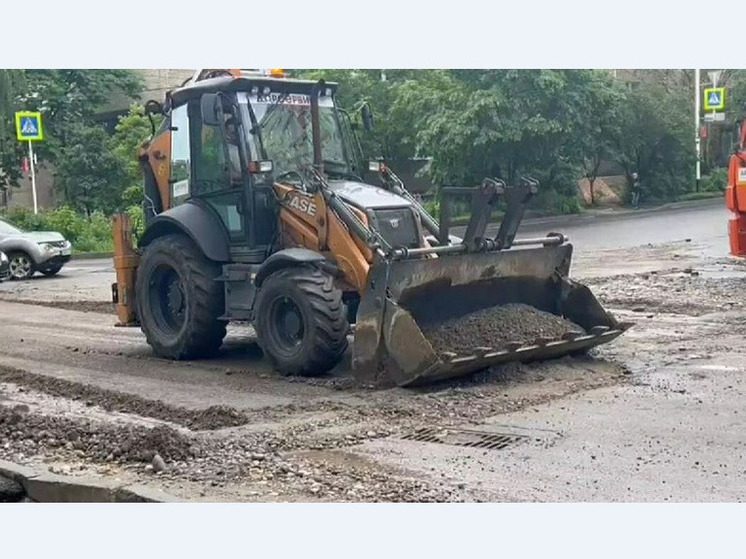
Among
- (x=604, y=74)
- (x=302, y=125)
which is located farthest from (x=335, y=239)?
(x=604, y=74)

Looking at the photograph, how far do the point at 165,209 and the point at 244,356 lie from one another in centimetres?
186

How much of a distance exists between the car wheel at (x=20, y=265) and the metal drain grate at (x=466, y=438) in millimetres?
17240

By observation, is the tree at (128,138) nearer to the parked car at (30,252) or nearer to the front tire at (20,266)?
the parked car at (30,252)

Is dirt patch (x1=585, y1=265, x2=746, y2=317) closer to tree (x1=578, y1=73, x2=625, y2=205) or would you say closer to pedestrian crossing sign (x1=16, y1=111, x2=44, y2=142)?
tree (x1=578, y1=73, x2=625, y2=205)

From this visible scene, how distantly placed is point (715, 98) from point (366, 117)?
13.0 m

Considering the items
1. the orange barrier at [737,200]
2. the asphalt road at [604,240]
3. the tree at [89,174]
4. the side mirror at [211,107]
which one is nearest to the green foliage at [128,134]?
the tree at [89,174]

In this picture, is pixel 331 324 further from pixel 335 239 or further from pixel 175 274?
pixel 175 274

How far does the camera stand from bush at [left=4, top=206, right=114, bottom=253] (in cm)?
2869

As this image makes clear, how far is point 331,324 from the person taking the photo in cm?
888

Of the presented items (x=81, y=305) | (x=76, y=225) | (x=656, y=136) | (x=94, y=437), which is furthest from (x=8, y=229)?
(x=656, y=136)

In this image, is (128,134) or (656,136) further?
(656,136)

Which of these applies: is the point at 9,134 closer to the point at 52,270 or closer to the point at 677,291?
the point at 52,270

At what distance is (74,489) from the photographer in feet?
20.0

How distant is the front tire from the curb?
17.0 metres
